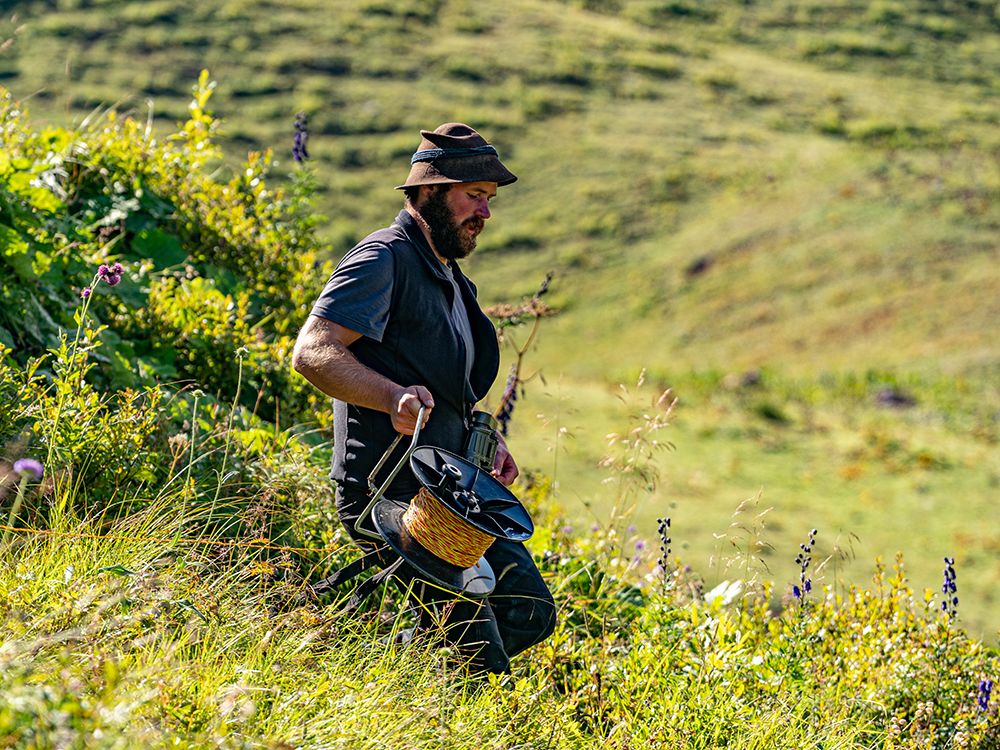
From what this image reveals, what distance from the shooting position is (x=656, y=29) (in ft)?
183

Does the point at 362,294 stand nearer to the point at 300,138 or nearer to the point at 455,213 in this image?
the point at 455,213

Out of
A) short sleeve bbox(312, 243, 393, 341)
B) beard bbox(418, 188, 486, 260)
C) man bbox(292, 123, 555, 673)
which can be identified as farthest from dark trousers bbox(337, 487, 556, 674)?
beard bbox(418, 188, 486, 260)

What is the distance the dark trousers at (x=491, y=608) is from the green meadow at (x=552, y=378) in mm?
117

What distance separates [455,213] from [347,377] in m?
0.74

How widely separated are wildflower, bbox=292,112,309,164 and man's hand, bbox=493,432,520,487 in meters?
2.69

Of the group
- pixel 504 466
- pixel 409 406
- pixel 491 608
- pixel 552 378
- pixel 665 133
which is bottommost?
pixel 552 378

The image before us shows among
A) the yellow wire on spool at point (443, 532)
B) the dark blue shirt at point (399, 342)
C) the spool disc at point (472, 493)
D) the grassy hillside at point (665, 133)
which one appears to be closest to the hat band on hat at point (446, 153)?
the dark blue shirt at point (399, 342)

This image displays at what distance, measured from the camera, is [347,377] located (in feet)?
9.08

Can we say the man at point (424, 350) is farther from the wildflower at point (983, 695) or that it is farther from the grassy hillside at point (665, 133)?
the grassy hillside at point (665, 133)

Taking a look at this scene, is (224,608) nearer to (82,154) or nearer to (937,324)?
(82,154)

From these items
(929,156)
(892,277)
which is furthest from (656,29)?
(892,277)

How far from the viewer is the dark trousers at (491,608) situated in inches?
118

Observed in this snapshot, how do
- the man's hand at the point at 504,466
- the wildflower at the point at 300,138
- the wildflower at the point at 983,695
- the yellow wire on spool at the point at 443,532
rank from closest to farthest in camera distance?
the yellow wire on spool at the point at 443,532 < the man's hand at the point at 504,466 < the wildflower at the point at 983,695 < the wildflower at the point at 300,138

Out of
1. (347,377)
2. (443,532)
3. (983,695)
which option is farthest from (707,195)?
(443,532)
